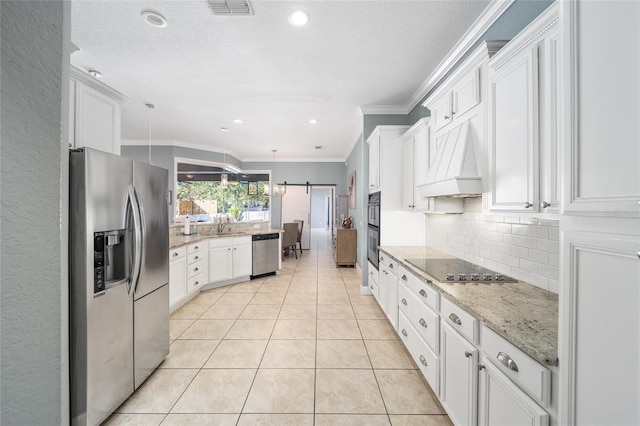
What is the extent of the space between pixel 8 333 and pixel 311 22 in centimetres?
242

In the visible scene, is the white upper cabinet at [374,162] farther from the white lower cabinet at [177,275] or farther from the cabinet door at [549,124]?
the white lower cabinet at [177,275]

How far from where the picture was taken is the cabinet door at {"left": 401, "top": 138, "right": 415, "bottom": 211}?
3.05 metres

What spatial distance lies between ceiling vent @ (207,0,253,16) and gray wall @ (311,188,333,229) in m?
12.0

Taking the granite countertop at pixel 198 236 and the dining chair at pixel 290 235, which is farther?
the dining chair at pixel 290 235

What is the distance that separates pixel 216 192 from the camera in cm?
674

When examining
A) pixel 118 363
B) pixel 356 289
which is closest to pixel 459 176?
pixel 118 363

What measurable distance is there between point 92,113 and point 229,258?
2.76 m

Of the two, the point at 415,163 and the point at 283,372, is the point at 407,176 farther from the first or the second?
the point at 283,372

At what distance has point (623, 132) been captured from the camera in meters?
0.65

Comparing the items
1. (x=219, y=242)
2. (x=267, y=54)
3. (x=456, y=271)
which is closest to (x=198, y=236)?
(x=219, y=242)

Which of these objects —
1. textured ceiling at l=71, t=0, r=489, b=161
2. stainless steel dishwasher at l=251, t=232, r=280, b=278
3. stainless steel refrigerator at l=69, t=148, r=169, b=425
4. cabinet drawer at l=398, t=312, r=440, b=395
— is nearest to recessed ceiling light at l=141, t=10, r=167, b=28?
textured ceiling at l=71, t=0, r=489, b=161

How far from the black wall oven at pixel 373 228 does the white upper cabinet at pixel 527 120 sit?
190 cm

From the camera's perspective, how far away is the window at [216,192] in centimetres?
604

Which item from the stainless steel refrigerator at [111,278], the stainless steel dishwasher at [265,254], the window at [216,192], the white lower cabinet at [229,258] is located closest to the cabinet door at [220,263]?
the white lower cabinet at [229,258]
